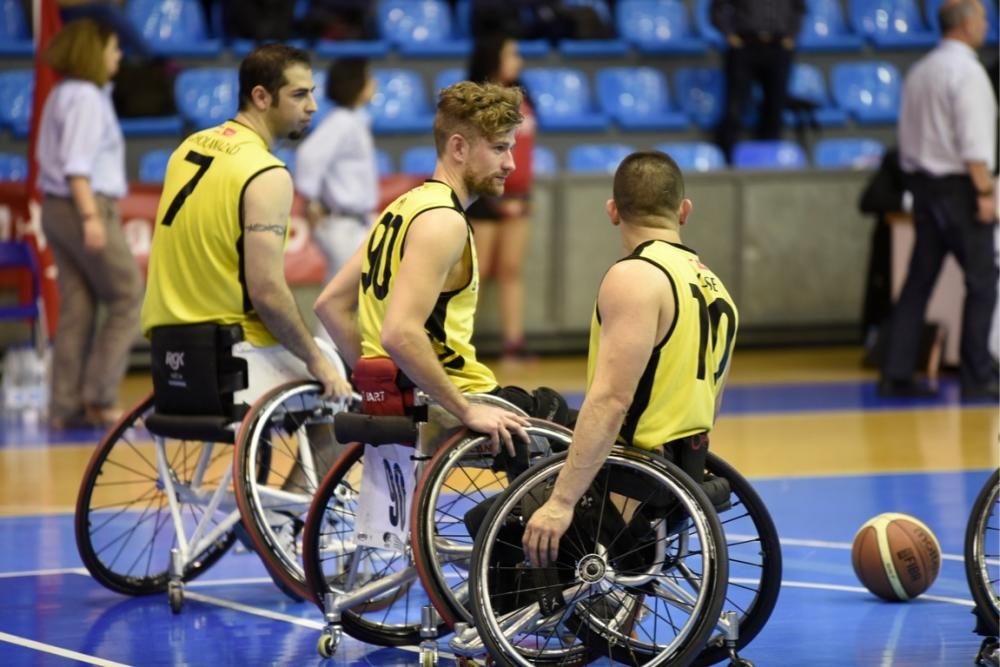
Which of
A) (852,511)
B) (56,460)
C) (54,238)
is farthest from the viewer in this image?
(54,238)

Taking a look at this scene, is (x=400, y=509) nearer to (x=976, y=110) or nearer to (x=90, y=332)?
(x=90, y=332)

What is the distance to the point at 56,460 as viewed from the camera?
8344 mm

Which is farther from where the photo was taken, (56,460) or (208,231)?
(56,460)

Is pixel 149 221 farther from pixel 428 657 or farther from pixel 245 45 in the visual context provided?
pixel 428 657

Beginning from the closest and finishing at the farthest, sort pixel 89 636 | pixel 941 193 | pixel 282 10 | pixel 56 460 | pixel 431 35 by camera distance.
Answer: pixel 89 636 < pixel 56 460 < pixel 941 193 < pixel 282 10 < pixel 431 35

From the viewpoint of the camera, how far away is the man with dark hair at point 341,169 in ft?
30.7

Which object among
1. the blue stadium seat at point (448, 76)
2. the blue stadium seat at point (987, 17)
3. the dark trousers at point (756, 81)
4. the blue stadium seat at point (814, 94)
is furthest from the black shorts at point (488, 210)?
the blue stadium seat at point (987, 17)

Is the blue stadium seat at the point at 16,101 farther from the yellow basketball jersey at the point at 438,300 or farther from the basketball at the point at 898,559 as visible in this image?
the basketball at the point at 898,559

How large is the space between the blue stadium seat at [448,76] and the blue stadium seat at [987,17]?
426 cm

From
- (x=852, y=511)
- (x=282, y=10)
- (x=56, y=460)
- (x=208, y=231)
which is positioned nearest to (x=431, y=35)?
(x=282, y=10)

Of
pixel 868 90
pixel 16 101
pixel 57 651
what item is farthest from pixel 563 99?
pixel 57 651

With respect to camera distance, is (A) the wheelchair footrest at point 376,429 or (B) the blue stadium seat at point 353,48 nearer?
(A) the wheelchair footrest at point 376,429

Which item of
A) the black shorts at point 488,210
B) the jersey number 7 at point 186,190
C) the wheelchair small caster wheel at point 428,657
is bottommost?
the wheelchair small caster wheel at point 428,657

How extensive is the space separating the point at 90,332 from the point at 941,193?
4.64 meters
